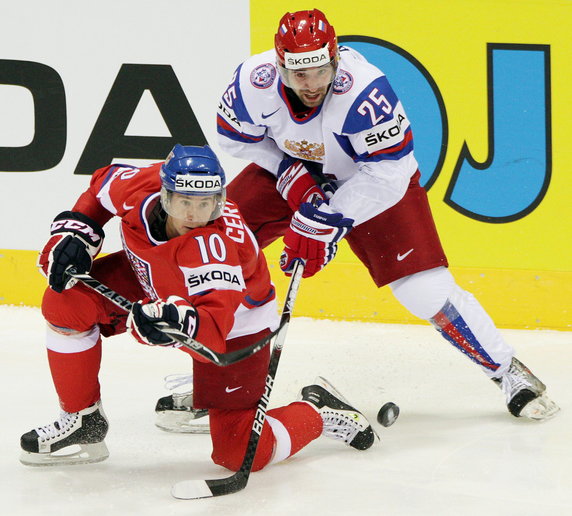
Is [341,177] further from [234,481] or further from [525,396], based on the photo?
[234,481]

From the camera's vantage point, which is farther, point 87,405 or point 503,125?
point 503,125

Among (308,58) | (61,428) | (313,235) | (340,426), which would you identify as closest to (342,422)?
(340,426)

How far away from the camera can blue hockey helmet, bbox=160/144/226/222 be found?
260cm

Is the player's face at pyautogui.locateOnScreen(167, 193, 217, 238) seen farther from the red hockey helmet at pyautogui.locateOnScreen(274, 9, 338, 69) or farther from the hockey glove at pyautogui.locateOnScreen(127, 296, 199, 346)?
the red hockey helmet at pyautogui.locateOnScreen(274, 9, 338, 69)

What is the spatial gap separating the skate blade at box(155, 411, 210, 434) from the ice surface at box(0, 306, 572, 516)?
0.03 metres

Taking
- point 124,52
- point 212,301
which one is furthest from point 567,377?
point 124,52

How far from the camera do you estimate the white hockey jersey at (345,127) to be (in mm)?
3113

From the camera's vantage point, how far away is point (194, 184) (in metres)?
2.60

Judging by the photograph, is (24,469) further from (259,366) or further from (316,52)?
(316,52)

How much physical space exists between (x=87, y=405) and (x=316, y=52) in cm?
118

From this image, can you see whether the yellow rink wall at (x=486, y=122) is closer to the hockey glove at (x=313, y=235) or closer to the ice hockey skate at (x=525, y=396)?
the ice hockey skate at (x=525, y=396)

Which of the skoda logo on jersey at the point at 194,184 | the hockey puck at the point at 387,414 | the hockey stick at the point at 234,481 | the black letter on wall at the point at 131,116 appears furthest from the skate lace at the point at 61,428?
the black letter on wall at the point at 131,116

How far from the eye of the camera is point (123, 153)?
14.7 ft

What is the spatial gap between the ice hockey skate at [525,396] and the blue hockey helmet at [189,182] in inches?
49.2
